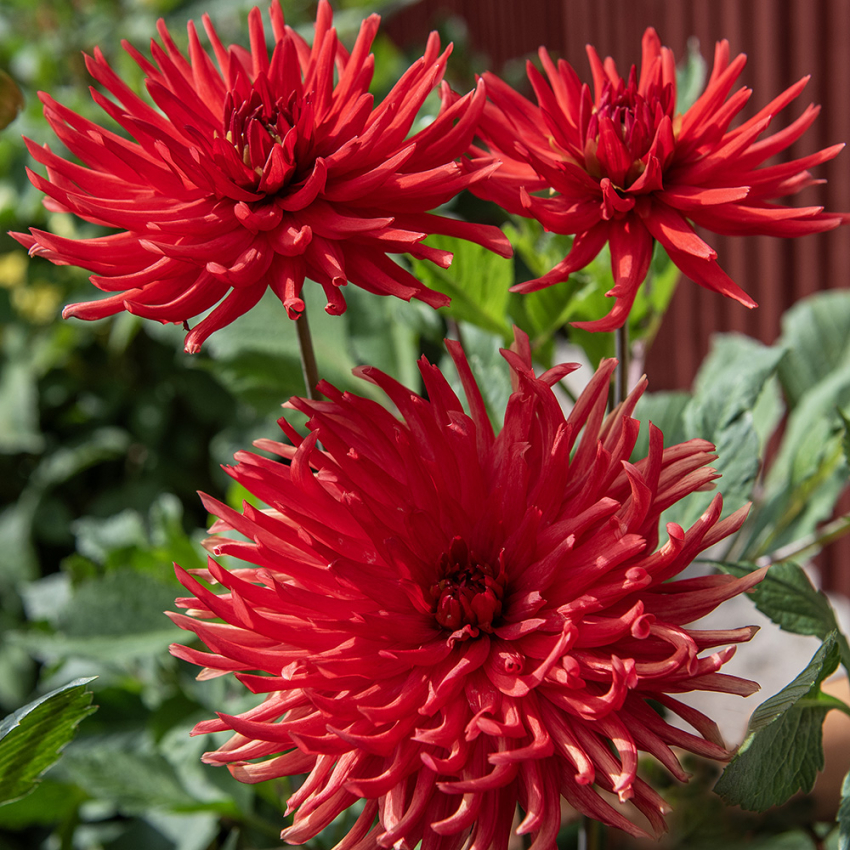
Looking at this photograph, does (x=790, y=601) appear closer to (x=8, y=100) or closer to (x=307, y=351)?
(x=307, y=351)

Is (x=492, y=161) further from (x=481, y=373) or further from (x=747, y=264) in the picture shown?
(x=747, y=264)

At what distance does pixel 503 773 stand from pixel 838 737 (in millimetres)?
381

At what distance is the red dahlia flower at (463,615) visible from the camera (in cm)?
30

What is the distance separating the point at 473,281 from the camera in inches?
21.4

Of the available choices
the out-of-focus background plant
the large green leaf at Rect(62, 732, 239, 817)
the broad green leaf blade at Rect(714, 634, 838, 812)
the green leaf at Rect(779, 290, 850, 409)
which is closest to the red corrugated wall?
the green leaf at Rect(779, 290, 850, 409)

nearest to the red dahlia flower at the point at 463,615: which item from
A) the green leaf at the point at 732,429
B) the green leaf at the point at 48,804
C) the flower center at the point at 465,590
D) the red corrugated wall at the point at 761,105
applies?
the flower center at the point at 465,590

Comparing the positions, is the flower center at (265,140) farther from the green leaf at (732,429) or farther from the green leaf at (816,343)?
the green leaf at (816,343)

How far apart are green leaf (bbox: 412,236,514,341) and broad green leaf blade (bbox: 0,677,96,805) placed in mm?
294

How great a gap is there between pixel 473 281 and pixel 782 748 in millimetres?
318

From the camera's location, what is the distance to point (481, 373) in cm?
56

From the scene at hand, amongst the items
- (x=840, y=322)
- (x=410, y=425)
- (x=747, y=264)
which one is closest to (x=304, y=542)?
(x=410, y=425)

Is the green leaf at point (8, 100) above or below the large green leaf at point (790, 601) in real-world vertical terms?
above

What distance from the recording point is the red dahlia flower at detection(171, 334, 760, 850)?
301 millimetres

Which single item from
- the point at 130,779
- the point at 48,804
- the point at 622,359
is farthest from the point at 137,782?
the point at 622,359
